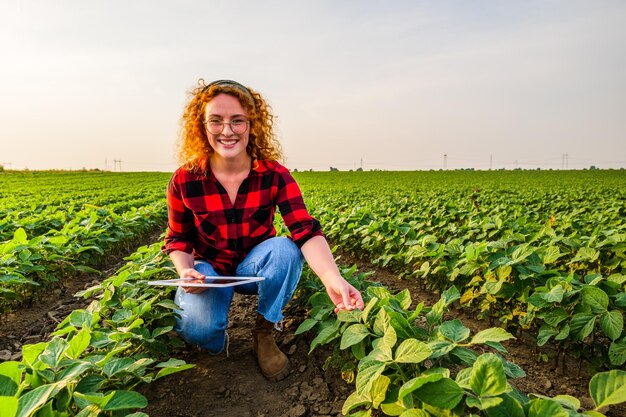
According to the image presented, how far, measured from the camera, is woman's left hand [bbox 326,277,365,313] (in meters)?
1.83

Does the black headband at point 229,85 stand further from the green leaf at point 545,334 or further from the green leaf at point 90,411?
the green leaf at point 545,334

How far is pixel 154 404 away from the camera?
1948 mm

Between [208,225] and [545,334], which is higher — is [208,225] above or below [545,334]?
above

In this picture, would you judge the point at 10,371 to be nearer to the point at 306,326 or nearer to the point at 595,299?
the point at 306,326

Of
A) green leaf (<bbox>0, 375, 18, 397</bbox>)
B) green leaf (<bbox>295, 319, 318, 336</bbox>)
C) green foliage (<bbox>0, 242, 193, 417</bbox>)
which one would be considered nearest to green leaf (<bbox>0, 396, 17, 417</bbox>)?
green foliage (<bbox>0, 242, 193, 417</bbox>)

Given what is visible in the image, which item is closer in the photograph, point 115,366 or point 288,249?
point 115,366

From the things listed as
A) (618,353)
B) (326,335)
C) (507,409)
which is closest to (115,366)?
(326,335)

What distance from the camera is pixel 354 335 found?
1.57 meters

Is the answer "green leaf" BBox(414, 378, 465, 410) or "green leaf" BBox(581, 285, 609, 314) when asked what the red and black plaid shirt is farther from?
"green leaf" BBox(581, 285, 609, 314)

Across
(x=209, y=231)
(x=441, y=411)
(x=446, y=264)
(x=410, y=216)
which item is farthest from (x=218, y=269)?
(x=410, y=216)

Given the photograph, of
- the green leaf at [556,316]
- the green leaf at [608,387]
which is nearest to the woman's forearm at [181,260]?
the green leaf at [608,387]

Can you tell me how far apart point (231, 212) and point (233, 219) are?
0.04m

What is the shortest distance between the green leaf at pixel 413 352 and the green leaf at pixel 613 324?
1.12 metres

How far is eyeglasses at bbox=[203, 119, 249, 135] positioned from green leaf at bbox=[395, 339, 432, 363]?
4.46 ft
